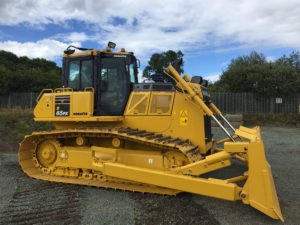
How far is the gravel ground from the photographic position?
13.0 feet

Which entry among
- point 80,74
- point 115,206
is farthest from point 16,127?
point 115,206

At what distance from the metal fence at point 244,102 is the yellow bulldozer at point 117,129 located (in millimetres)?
16253

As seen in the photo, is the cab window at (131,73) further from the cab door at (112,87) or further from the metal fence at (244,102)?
the metal fence at (244,102)

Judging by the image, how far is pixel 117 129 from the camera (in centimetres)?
519

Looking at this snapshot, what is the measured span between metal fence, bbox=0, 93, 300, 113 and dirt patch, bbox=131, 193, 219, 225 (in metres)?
17.8

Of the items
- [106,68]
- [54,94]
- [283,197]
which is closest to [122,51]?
[106,68]

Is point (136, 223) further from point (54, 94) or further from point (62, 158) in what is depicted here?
point (54, 94)

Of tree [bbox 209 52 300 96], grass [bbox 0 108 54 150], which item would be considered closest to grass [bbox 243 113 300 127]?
tree [bbox 209 52 300 96]

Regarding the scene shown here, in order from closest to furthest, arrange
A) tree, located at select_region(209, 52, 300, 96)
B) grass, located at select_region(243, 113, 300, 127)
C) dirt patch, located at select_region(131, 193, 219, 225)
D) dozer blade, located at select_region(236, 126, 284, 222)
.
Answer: dozer blade, located at select_region(236, 126, 284, 222) < dirt patch, located at select_region(131, 193, 219, 225) < grass, located at select_region(243, 113, 300, 127) < tree, located at select_region(209, 52, 300, 96)

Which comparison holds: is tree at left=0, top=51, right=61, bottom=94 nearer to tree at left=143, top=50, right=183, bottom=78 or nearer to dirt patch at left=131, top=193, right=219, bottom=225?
tree at left=143, top=50, right=183, bottom=78

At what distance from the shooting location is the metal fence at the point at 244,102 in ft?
67.5

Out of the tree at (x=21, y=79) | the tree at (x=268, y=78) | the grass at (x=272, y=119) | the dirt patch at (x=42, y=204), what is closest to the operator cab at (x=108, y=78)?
the dirt patch at (x=42, y=204)

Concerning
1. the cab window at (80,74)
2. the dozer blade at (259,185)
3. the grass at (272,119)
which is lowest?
the dozer blade at (259,185)

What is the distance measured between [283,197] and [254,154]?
1.88 m
